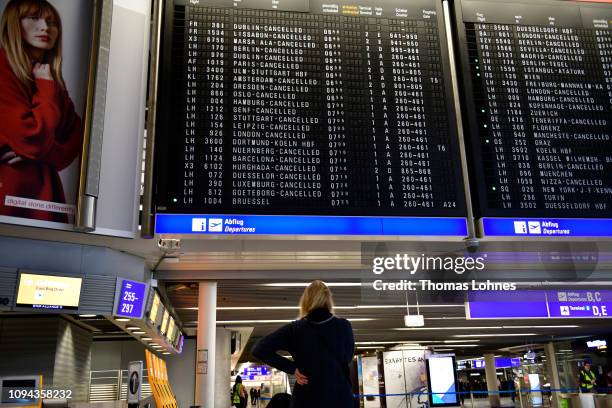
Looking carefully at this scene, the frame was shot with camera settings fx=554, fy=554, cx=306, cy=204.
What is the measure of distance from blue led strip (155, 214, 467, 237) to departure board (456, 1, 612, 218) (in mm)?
480

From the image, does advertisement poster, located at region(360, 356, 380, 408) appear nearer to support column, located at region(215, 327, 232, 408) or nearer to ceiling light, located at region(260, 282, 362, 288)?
support column, located at region(215, 327, 232, 408)

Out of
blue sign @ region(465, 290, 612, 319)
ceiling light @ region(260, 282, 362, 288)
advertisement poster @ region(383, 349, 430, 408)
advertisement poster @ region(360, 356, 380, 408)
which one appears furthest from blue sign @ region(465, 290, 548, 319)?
advertisement poster @ region(360, 356, 380, 408)

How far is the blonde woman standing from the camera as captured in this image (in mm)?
2412

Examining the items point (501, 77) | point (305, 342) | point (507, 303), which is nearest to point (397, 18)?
point (501, 77)

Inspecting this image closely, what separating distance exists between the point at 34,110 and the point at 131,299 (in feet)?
9.32

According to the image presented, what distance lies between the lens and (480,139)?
198 inches

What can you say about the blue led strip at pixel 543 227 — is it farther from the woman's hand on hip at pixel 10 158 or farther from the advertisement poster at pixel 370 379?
the advertisement poster at pixel 370 379

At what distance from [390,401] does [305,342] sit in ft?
63.7

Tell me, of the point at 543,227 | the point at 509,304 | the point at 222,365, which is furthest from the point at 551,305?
the point at 222,365

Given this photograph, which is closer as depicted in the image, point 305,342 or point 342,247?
point 305,342

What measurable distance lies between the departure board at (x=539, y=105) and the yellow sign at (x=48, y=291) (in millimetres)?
4372

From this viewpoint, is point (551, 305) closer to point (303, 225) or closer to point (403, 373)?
point (303, 225)

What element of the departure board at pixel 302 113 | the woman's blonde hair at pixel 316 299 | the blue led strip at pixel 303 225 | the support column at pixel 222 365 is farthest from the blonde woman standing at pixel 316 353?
the support column at pixel 222 365

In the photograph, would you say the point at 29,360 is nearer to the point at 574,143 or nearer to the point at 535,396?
the point at 574,143
